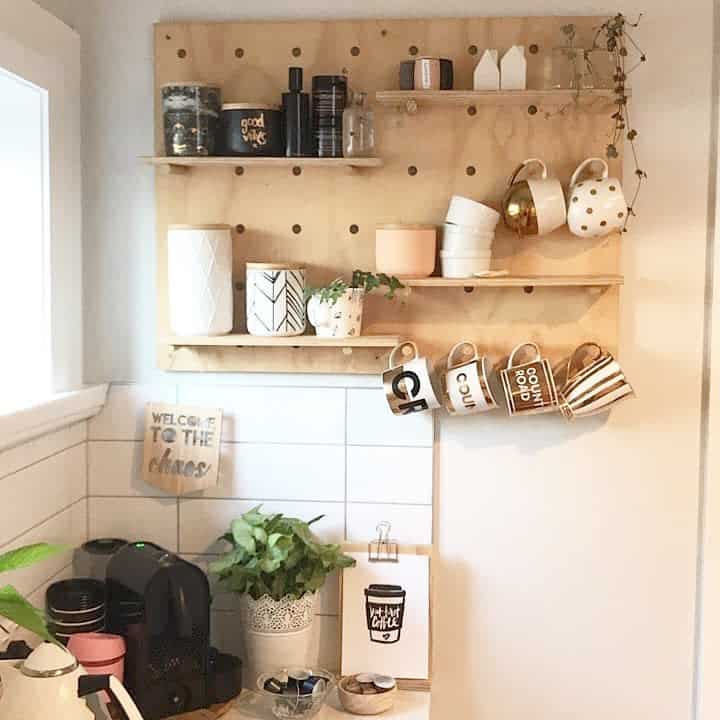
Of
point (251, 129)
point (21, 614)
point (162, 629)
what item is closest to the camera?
point (21, 614)

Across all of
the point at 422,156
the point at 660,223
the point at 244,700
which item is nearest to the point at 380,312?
the point at 422,156

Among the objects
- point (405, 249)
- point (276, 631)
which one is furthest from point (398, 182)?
point (276, 631)

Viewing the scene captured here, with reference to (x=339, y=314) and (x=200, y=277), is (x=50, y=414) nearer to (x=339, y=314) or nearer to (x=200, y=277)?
(x=200, y=277)

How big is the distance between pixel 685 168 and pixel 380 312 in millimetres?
653

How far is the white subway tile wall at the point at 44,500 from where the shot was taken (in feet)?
Result: 6.62

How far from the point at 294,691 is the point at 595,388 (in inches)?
31.1

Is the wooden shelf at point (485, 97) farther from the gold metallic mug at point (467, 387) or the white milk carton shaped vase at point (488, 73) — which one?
the gold metallic mug at point (467, 387)

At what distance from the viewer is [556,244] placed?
2.25 m

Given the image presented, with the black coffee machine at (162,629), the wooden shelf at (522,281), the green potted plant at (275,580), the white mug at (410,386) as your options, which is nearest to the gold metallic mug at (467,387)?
the white mug at (410,386)

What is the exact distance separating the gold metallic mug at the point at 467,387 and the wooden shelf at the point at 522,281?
14 cm

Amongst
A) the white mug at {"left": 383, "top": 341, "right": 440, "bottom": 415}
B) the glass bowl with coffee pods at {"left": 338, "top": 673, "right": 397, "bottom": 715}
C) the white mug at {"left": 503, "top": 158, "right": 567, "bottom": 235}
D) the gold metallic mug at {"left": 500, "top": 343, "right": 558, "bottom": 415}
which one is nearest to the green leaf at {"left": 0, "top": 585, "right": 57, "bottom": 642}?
the glass bowl with coffee pods at {"left": 338, "top": 673, "right": 397, "bottom": 715}

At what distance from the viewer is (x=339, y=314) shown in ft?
7.08

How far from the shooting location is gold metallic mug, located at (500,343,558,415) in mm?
2164

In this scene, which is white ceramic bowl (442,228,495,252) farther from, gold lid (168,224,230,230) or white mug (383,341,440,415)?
gold lid (168,224,230,230)
